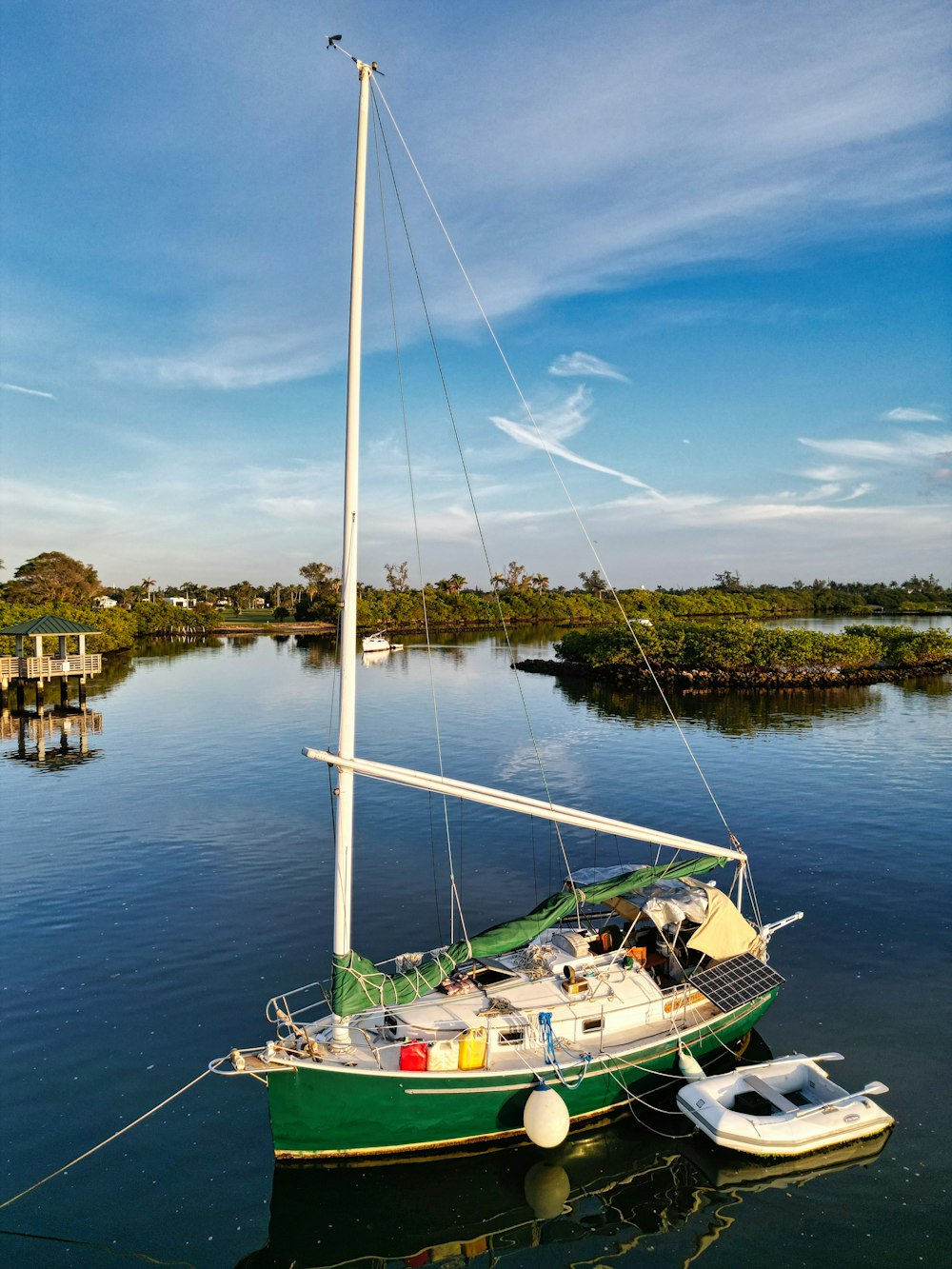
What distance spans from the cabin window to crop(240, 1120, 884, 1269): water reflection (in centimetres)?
204

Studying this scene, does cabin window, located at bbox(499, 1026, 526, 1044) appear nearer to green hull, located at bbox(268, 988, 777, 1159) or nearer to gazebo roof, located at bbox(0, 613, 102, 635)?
green hull, located at bbox(268, 988, 777, 1159)

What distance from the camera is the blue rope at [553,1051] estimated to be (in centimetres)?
1534

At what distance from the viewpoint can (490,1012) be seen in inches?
633

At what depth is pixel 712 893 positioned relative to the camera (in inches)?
752

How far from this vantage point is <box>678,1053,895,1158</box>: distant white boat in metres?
15.2

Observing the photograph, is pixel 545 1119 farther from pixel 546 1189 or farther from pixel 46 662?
pixel 46 662

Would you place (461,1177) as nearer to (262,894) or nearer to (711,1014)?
(711,1014)

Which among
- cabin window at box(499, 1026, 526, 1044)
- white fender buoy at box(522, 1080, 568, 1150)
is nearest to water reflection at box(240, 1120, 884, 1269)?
white fender buoy at box(522, 1080, 568, 1150)

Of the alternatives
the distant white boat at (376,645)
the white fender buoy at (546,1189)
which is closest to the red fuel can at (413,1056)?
the white fender buoy at (546,1189)

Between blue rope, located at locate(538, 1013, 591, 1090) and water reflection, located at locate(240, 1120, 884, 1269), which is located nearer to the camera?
water reflection, located at locate(240, 1120, 884, 1269)

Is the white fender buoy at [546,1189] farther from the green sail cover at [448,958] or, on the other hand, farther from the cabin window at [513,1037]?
the green sail cover at [448,958]

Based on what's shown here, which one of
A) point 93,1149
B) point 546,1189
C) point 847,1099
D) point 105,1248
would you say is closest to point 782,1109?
point 847,1099

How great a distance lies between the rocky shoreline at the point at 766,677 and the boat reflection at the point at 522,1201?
2724 inches

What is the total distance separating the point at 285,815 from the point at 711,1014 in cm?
2486
